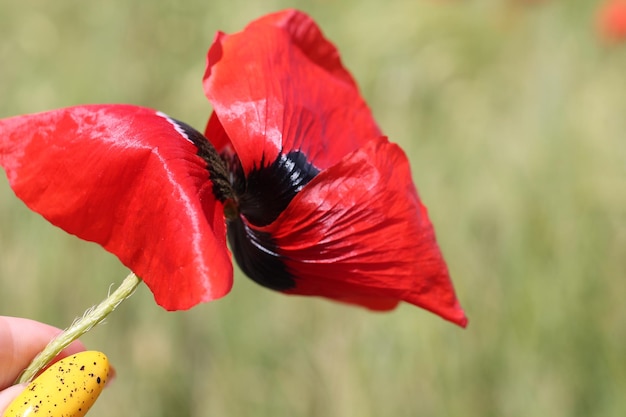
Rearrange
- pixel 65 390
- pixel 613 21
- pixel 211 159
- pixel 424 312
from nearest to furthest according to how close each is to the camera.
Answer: pixel 65 390
pixel 211 159
pixel 424 312
pixel 613 21

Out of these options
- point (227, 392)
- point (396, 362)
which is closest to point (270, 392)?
point (227, 392)

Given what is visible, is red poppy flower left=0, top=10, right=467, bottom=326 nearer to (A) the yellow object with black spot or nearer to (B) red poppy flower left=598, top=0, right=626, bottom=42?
(A) the yellow object with black spot

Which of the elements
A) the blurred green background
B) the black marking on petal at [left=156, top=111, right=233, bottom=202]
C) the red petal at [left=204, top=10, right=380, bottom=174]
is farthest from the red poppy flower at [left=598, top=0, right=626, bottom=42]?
the black marking on petal at [left=156, top=111, right=233, bottom=202]

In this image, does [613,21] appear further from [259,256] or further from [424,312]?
[259,256]

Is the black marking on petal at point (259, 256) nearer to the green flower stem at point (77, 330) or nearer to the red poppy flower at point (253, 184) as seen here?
the red poppy flower at point (253, 184)

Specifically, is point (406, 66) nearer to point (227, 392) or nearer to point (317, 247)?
point (227, 392)

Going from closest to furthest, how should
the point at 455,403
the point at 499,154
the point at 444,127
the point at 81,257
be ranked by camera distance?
the point at 455,403, the point at 81,257, the point at 499,154, the point at 444,127

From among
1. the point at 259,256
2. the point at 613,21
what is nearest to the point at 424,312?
the point at 259,256

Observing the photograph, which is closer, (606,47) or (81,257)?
(81,257)
